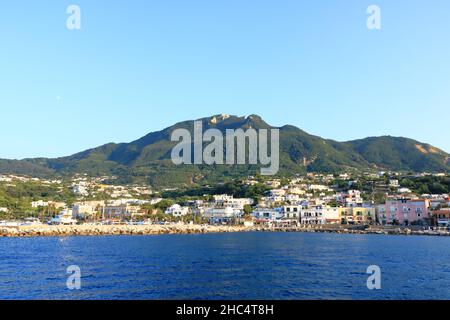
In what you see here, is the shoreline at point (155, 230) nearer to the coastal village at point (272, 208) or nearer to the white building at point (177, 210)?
the coastal village at point (272, 208)

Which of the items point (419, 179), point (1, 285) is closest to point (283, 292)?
point (1, 285)

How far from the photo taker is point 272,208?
334 ft

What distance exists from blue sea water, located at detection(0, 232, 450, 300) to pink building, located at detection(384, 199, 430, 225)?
135 ft

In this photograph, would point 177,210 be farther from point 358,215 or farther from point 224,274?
point 224,274

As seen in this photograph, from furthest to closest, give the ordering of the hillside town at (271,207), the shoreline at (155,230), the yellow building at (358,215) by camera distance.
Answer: the yellow building at (358,215) → the hillside town at (271,207) → the shoreline at (155,230)

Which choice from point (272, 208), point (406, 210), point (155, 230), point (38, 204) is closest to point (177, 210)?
point (272, 208)

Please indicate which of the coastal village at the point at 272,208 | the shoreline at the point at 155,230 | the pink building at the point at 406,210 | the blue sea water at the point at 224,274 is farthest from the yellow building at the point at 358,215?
the blue sea water at the point at 224,274

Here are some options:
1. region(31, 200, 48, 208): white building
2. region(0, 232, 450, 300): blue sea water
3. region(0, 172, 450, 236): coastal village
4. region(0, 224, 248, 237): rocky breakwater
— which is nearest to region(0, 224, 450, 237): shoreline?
region(0, 224, 248, 237): rocky breakwater

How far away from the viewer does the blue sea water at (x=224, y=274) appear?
2167 centimetres

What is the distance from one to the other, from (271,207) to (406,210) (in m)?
31.9
